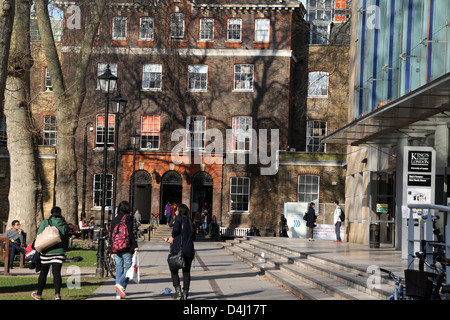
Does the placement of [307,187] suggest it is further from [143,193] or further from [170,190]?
[143,193]

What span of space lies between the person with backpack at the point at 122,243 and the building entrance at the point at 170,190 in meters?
33.9

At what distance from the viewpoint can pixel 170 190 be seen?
49.6 meters

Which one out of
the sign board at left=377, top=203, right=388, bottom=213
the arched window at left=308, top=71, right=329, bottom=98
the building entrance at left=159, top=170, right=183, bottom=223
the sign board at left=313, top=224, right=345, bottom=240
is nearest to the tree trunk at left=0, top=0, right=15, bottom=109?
the sign board at left=377, top=203, right=388, bottom=213

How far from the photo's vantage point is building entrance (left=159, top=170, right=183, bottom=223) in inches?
1868

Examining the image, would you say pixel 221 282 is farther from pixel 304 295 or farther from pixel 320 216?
pixel 320 216

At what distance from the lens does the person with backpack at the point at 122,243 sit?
523 inches

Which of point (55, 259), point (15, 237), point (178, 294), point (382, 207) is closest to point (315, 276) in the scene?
point (178, 294)

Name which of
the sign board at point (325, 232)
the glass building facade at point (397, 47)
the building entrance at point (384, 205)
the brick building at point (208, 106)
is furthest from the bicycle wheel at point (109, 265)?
the brick building at point (208, 106)

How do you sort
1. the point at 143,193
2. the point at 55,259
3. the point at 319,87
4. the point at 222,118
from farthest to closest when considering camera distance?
1. the point at 143,193
2. the point at 319,87
3. the point at 222,118
4. the point at 55,259

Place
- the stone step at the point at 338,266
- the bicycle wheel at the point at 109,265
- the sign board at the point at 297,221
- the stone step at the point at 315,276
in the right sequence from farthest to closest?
the sign board at the point at 297,221
the bicycle wheel at the point at 109,265
the stone step at the point at 338,266
the stone step at the point at 315,276

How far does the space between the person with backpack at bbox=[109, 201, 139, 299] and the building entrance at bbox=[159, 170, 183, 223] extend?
33.9 m

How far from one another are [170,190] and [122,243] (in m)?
36.4

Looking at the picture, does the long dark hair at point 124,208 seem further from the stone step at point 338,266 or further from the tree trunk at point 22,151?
the tree trunk at point 22,151
